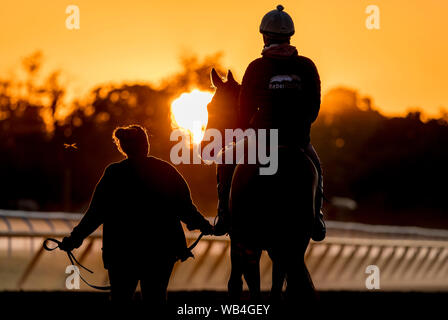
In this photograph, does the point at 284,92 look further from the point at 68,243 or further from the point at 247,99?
the point at 68,243

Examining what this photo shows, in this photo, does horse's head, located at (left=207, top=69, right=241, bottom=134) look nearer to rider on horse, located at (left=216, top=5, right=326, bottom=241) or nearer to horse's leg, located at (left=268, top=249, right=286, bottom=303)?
rider on horse, located at (left=216, top=5, right=326, bottom=241)

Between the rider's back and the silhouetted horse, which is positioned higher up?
the rider's back

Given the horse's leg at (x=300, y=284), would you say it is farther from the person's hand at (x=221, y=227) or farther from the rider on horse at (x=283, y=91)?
the person's hand at (x=221, y=227)

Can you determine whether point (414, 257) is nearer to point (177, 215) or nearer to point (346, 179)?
point (177, 215)

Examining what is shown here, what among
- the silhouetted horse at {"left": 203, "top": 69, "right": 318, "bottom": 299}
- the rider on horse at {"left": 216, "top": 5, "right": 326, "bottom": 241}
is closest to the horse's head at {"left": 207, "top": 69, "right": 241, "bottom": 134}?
the rider on horse at {"left": 216, "top": 5, "right": 326, "bottom": 241}

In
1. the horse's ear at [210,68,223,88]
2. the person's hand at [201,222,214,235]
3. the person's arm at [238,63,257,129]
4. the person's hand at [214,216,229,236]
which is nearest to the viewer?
the person's arm at [238,63,257,129]

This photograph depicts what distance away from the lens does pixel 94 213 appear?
358 inches

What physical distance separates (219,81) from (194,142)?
84cm

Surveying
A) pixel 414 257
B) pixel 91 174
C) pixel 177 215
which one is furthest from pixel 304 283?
pixel 91 174

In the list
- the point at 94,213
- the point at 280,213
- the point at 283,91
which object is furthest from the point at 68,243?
the point at 283,91

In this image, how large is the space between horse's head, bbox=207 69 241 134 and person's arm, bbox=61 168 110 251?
1.77m

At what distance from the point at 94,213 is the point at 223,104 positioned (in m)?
1.93

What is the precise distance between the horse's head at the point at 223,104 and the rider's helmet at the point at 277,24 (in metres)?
0.90

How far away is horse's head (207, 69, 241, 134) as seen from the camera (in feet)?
34.6
